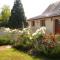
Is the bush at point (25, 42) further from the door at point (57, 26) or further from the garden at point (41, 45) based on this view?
the door at point (57, 26)

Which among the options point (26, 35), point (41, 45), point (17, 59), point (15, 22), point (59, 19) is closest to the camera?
point (17, 59)

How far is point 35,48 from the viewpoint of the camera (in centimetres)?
1573

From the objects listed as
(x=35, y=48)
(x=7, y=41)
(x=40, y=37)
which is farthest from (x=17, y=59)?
(x=7, y=41)

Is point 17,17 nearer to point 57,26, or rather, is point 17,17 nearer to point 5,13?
point 5,13

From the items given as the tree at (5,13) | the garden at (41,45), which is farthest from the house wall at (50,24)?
the tree at (5,13)

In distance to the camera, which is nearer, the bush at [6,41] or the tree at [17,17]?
the bush at [6,41]

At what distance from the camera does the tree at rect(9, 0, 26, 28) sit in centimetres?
5396

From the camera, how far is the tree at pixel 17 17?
54.0 metres

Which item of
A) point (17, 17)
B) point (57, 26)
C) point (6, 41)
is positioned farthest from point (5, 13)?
point (6, 41)

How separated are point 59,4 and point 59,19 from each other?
16.6ft

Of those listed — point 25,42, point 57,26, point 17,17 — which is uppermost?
point 17,17

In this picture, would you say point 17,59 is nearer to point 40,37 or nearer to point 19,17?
point 40,37

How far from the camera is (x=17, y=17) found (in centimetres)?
5447

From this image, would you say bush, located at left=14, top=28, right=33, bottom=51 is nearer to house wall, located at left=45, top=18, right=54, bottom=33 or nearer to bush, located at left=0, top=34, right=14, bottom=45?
bush, located at left=0, top=34, right=14, bottom=45
